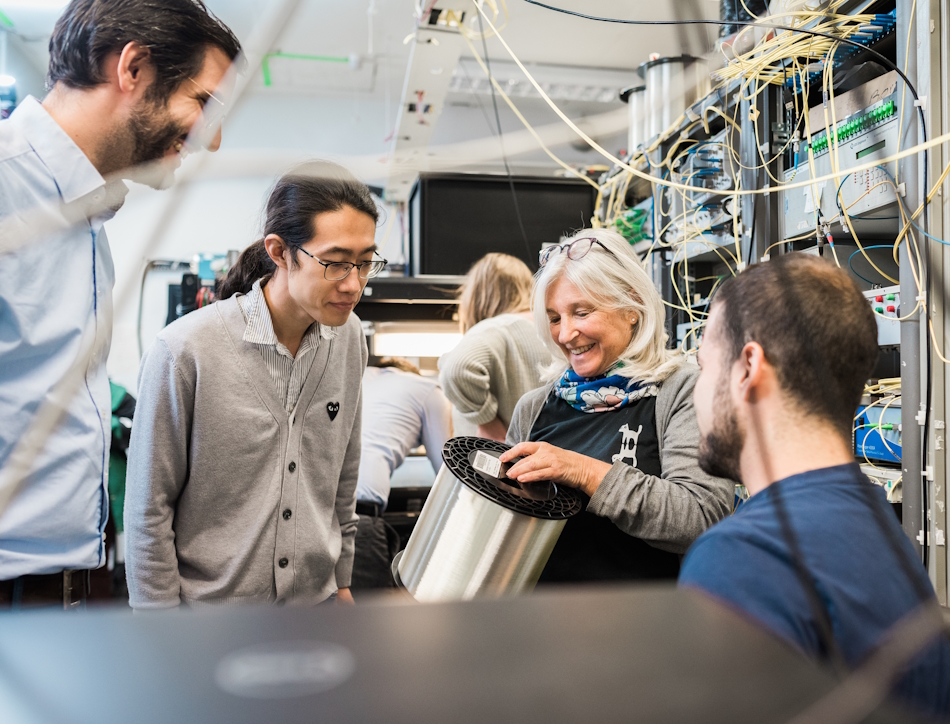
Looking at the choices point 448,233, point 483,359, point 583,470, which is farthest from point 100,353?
point 448,233

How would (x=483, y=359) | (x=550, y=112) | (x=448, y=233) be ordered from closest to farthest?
1. (x=550, y=112)
2. (x=483, y=359)
3. (x=448, y=233)

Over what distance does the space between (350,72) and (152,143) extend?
12 centimetres

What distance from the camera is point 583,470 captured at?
76cm

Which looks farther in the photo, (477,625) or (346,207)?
(346,207)

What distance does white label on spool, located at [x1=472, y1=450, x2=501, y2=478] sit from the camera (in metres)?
0.66

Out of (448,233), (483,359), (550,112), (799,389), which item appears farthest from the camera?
(448,233)

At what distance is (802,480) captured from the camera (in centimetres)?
44

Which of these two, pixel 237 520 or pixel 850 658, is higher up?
pixel 850 658

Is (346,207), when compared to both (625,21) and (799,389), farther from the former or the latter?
(799,389)

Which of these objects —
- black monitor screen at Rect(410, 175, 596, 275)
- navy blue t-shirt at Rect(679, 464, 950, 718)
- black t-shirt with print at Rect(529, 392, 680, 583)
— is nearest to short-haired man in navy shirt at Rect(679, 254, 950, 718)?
navy blue t-shirt at Rect(679, 464, 950, 718)

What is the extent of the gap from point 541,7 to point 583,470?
1.57ft

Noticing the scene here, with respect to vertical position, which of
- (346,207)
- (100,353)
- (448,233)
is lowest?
(100,353)

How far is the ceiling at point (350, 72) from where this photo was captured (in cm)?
35

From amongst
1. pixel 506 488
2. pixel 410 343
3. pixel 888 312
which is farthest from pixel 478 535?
pixel 410 343
